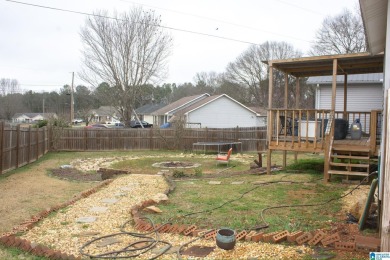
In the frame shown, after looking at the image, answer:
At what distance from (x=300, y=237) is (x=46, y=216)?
4.09 metres

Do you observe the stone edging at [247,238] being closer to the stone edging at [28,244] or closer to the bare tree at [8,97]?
the stone edging at [28,244]

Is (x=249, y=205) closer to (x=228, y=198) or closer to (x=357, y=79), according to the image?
(x=228, y=198)

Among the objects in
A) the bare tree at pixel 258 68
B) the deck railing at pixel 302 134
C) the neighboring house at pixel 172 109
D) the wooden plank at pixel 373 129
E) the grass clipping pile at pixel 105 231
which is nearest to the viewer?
the grass clipping pile at pixel 105 231

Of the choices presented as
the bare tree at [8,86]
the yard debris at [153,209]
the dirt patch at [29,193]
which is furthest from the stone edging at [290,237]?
the bare tree at [8,86]

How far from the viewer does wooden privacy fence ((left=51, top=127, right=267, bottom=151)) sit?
1897 centimetres

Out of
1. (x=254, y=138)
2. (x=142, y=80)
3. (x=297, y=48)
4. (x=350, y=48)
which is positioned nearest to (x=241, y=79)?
(x=297, y=48)

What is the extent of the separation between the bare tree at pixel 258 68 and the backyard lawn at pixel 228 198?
30853mm

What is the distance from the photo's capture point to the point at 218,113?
29.5m

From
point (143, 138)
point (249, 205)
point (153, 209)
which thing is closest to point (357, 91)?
point (143, 138)

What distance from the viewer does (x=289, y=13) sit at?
49.4 feet

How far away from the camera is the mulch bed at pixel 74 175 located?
33.6 ft

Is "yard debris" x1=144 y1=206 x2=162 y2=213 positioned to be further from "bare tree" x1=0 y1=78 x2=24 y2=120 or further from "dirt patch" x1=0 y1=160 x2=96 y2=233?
"bare tree" x1=0 y1=78 x2=24 y2=120

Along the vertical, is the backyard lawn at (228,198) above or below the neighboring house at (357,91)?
below

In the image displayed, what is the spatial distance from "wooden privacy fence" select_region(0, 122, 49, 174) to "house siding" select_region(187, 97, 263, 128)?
15238mm
